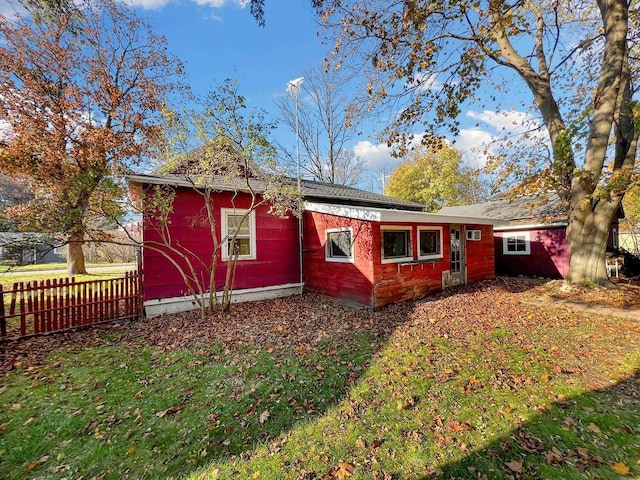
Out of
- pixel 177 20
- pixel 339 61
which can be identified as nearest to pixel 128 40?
pixel 177 20

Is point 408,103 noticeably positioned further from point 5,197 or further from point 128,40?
point 5,197

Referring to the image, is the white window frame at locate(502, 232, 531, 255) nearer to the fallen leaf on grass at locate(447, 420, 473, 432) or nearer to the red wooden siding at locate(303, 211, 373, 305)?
the red wooden siding at locate(303, 211, 373, 305)

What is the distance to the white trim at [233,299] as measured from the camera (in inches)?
260

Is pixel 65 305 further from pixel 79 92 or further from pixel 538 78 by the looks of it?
pixel 538 78

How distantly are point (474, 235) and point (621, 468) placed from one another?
800cm

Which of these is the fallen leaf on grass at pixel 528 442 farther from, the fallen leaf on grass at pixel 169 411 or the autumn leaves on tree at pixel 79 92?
the autumn leaves on tree at pixel 79 92

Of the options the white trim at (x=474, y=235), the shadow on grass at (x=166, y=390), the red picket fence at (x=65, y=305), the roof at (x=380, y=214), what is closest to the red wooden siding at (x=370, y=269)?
the white trim at (x=474, y=235)

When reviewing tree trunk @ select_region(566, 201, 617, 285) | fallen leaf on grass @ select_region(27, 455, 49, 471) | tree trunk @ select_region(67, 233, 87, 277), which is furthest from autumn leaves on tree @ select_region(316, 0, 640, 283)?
tree trunk @ select_region(67, 233, 87, 277)

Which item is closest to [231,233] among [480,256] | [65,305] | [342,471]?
[65,305]

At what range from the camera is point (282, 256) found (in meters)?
8.53

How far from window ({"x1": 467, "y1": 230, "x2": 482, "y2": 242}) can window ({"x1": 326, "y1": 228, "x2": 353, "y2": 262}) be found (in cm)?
471

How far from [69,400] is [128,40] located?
15148 millimetres

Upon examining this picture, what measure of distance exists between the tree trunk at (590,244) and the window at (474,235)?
252cm

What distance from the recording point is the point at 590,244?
795cm
